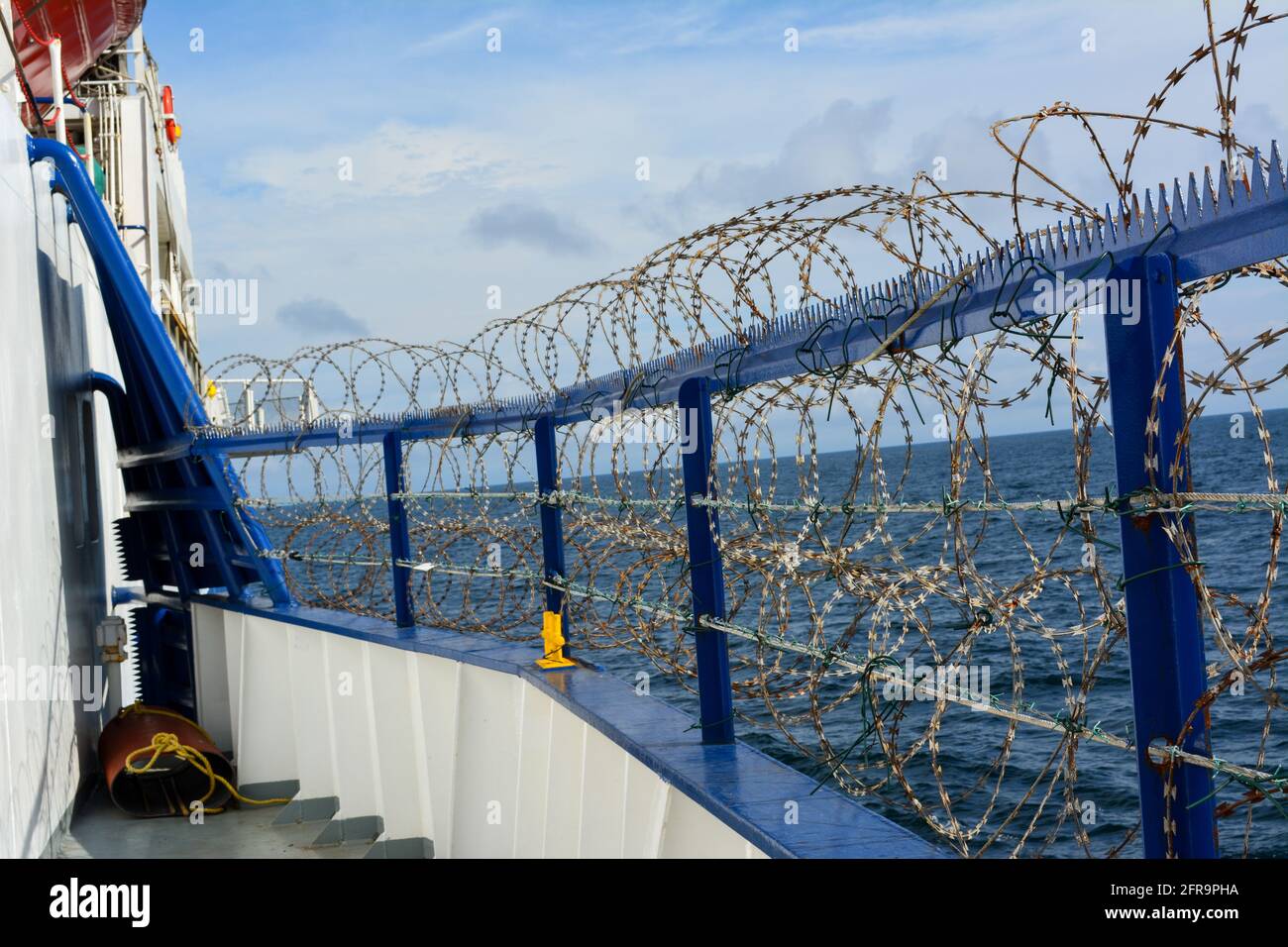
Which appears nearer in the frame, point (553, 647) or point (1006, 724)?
point (553, 647)

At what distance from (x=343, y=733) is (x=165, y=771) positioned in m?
1.32

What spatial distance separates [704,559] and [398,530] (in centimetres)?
335

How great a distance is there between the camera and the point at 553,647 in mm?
5273

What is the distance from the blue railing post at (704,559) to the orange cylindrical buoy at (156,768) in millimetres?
4554

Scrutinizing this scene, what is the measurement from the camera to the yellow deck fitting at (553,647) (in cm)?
523

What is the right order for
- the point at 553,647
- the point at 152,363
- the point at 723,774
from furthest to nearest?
the point at 152,363, the point at 553,647, the point at 723,774

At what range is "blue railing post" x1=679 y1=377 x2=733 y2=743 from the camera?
12.9ft

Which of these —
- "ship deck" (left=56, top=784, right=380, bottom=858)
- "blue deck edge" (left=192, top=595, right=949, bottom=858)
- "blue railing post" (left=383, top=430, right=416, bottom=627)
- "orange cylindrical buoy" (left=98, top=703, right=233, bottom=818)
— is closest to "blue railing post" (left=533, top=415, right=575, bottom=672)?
"blue deck edge" (left=192, top=595, right=949, bottom=858)

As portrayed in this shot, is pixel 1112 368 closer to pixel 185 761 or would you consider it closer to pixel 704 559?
pixel 704 559

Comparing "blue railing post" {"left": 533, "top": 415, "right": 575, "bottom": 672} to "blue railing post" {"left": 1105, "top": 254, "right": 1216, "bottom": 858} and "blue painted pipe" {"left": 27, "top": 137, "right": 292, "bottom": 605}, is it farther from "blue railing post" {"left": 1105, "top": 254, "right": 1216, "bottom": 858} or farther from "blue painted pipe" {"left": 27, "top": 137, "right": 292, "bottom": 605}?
"blue railing post" {"left": 1105, "top": 254, "right": 1216, "bottom": 858}

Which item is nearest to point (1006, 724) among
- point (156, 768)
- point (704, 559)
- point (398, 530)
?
point (398, 530)

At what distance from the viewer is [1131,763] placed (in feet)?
39.4

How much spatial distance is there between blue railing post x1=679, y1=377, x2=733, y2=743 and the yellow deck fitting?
1319 mm
